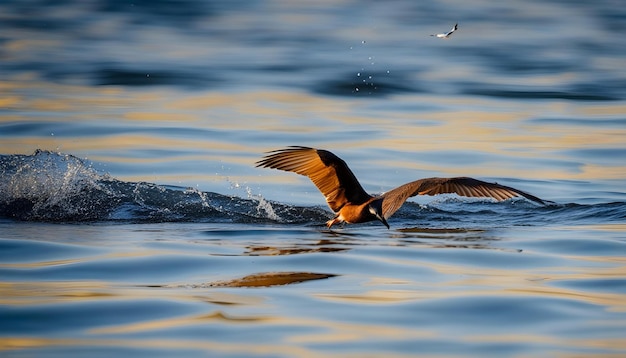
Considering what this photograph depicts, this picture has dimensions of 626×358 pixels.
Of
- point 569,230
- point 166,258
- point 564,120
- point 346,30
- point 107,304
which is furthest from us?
point 346,30

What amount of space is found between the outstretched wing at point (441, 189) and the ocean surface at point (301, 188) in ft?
1.04

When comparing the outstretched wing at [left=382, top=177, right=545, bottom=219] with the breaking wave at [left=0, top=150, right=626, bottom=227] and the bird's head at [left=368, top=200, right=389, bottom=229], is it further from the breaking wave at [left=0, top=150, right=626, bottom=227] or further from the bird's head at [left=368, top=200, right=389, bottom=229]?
the breaking wave at [left=0, top=150, right=626, bottom=227]

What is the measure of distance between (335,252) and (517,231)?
194cm

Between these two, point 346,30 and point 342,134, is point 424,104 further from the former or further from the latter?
point 346,30

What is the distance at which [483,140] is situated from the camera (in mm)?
14570

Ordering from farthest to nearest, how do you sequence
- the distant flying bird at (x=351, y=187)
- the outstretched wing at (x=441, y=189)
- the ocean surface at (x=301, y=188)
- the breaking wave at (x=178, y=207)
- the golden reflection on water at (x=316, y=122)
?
the golden reflection on water at (x=316, y=122) < the breaking wave at (x=178, y=207) < the distant flying bird at (x=351, y=187) < the outstretched wing at (x=441, y=189) < the ocean surface at (x=301, y=188)

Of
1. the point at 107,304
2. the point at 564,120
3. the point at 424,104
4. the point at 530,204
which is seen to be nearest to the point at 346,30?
the point at 424,104

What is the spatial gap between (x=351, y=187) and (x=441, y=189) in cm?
91

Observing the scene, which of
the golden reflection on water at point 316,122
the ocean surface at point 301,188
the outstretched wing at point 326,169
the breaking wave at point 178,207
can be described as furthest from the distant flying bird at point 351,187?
the golden reflection on water at point 316,122

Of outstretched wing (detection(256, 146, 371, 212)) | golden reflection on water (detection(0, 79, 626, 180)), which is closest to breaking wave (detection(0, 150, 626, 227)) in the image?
outstretched wing (detection(256, 146, 371, 212))

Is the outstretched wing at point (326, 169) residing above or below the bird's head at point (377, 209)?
above

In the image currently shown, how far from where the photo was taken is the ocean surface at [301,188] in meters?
5.70

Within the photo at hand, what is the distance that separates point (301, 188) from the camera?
37.8 feet

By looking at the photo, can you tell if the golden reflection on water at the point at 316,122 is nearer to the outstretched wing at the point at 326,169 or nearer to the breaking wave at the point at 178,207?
the breaking wave at the point at 178,207
